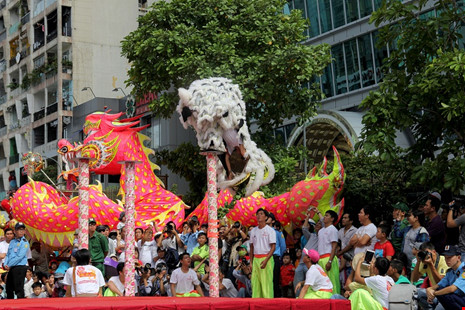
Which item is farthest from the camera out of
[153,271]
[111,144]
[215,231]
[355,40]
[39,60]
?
[39,60]

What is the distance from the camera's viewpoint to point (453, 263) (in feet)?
32.1

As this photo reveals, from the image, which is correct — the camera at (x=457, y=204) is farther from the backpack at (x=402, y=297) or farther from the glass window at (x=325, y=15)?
the glass window at (x=325, y=15)

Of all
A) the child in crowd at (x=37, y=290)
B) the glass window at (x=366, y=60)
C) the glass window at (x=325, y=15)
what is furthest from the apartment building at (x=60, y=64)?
the child in crowd at (x=37, y=290)

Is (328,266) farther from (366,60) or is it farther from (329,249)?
(366,60)

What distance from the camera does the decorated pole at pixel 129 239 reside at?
11.8 m

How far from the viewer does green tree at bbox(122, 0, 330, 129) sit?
19.6 meters

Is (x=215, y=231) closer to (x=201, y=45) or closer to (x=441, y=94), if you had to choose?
(x=441, y=94)

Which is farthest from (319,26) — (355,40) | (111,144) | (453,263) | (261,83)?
(453,263)

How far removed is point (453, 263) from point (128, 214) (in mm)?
4669

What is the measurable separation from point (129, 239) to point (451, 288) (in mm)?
4643

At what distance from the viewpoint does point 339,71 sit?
87.8 feet

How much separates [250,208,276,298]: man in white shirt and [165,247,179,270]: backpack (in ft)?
6.74

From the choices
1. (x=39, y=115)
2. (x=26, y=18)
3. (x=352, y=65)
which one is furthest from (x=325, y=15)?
(x=26, y=18)

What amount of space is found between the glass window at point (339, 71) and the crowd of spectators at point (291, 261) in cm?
1035
